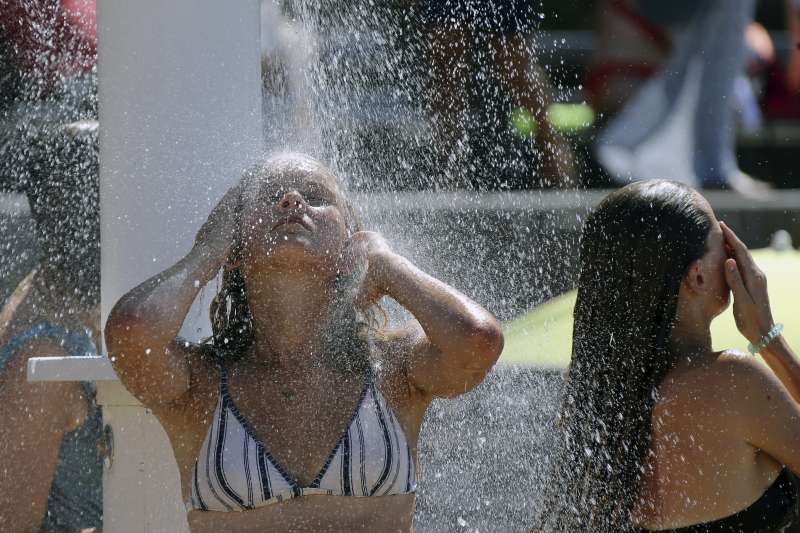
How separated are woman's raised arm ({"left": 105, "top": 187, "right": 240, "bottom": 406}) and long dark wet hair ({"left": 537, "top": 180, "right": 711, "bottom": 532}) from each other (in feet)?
2.71

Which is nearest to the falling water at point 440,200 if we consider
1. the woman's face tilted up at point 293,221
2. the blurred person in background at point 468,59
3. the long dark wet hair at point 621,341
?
the blurred person in background at point 468,59

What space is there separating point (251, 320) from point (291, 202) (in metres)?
0.29

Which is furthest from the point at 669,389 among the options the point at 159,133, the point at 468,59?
the point at 468,59

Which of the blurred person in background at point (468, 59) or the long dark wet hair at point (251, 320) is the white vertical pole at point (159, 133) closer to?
the long dark wet hair at point (251, 320)

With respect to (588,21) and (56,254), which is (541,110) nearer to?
(588,21)

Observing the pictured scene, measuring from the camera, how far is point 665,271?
271 centimetres

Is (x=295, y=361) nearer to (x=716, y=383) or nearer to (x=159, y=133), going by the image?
(x=159, y=133)

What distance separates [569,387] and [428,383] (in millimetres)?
484

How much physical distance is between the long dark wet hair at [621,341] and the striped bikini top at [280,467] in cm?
50

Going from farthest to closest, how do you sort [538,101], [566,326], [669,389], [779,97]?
[779,97] < [538,101] < [566,326] < [669,389]

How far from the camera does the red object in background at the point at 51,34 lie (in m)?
4.16

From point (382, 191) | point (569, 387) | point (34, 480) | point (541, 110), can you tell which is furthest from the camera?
point (541, 110)

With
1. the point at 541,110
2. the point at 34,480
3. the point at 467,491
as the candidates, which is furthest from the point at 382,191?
the point at 34,480

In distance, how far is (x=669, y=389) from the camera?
2.65m
